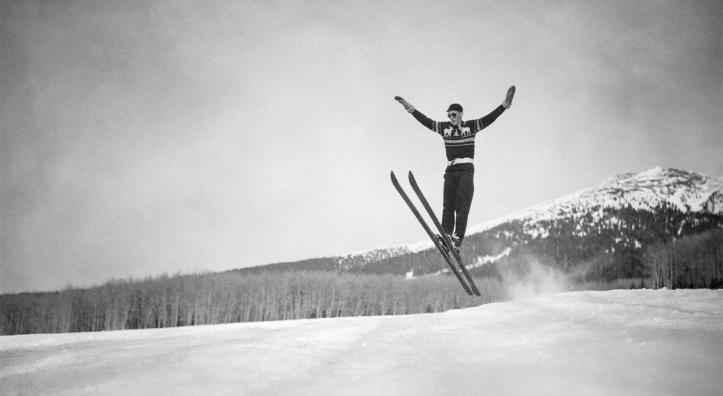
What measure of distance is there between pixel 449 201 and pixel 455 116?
133 cm

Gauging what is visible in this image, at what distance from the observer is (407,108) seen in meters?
5.99

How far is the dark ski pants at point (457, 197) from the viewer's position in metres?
6.01

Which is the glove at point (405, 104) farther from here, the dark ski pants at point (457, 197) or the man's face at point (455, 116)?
the dark ski pants at point (457, 197)

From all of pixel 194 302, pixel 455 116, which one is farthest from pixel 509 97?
pixel 194 302

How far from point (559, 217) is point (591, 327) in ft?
524

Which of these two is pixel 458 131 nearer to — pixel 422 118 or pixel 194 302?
pixel 422 118

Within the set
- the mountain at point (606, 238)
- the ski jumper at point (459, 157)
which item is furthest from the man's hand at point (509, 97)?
the mountain at point (606, 238)

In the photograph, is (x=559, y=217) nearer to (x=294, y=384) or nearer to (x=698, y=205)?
(x=698, y=205)

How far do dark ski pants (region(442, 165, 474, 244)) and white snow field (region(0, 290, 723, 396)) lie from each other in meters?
1.86

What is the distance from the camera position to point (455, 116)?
5.81 meters

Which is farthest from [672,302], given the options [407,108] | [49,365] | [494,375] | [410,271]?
[410,271]

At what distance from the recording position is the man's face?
5.79 meters

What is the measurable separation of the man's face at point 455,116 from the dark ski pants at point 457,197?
69cm

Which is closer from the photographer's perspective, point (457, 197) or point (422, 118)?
point (422, 118)
